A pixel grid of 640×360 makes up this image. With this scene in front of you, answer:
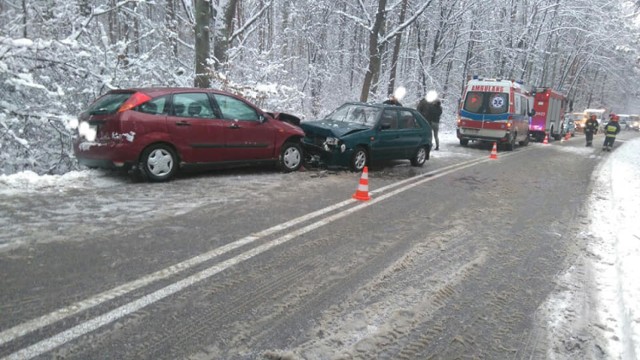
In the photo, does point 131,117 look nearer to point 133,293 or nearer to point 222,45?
point 133,293

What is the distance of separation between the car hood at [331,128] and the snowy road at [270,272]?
7.37ft

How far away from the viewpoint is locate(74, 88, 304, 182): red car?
22.9ft

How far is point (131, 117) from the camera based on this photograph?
6.97 m

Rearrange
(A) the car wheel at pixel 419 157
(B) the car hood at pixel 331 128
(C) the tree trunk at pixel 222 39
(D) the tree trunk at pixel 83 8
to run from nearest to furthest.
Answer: (B) the car hood at pixel 331 128 → (D) the tree trunk at pixel 83 8 → (A) the car wheel at pixel 419 157 → (C) the tree trunk at pixel 222 39

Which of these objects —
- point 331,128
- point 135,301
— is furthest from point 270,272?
point 331,128

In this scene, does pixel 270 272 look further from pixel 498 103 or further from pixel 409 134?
pixel 498 103

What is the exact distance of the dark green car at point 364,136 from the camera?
378 inches

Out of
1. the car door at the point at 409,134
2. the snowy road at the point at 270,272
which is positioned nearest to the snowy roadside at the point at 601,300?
the snowy road at the point at 270,272

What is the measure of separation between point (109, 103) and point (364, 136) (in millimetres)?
5206

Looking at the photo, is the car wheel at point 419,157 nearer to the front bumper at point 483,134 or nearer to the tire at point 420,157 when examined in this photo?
the tire at point 420,157

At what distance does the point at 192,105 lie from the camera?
25.7 feet

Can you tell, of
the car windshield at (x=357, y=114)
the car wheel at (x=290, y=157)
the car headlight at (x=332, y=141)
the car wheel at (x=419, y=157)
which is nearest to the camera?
the car wheel at (x=290, y=157)

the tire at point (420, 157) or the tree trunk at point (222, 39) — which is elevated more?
the tree trunk at point (222, 39)

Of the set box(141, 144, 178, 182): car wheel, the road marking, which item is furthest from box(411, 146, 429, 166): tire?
box(141, 144, 178, 182): car wheel
